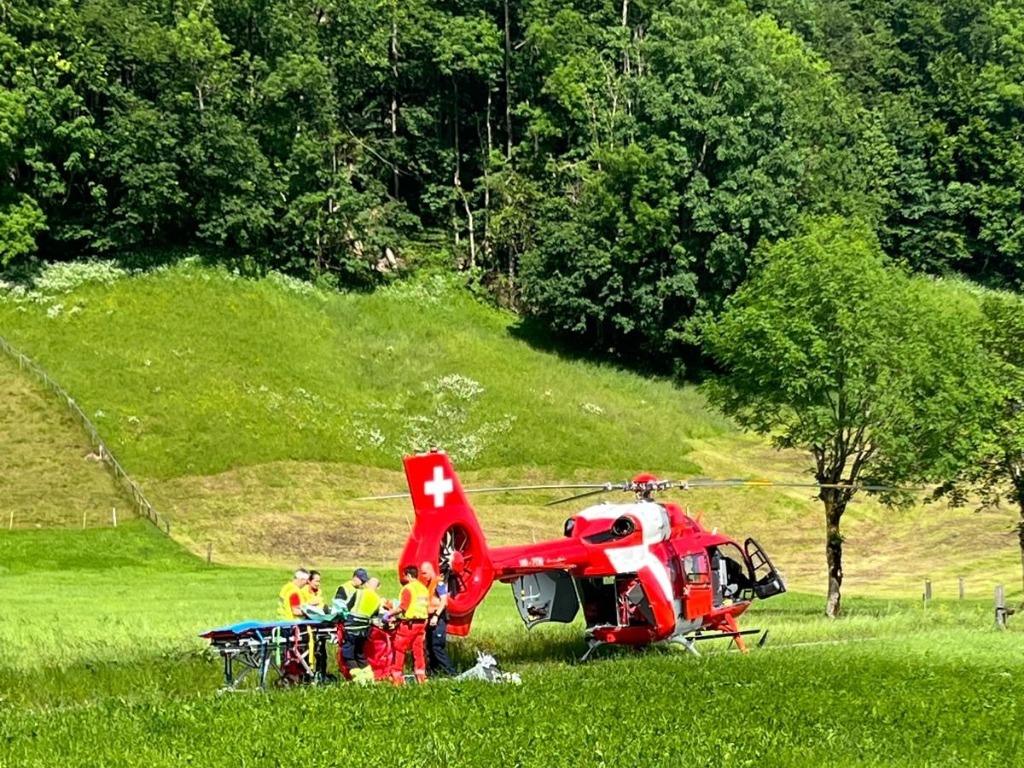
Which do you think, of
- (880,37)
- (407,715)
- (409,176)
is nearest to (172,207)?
(409,176)

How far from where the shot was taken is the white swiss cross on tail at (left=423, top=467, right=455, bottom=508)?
68.7 ft

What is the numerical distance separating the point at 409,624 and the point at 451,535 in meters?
2.43

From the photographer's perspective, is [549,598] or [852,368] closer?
[549,598]

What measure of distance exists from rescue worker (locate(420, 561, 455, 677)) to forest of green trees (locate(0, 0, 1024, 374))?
55.0 metres

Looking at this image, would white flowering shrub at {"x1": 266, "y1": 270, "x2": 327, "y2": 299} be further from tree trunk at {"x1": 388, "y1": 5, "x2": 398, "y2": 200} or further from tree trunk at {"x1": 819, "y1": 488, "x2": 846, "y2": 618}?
tree trunk at {"x1": 819, "y1": 488, "x2": 846, "y2": 618}

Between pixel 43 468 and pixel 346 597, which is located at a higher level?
pixel 43 468

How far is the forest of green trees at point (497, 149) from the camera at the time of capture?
7169 cm

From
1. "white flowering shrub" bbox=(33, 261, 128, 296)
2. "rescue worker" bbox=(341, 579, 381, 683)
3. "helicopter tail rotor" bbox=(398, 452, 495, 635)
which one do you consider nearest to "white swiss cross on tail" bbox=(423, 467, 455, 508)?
"helicopter tail rotor" bbox=(398, 452, 495, 635)

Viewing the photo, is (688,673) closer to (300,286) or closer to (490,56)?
(300,286)

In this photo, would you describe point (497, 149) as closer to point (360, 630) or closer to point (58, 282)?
point (58, 282)

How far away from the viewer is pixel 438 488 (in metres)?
21.0

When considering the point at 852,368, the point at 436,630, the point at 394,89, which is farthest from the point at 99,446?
the point at 394,89

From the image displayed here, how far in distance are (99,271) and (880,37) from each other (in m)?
82.8

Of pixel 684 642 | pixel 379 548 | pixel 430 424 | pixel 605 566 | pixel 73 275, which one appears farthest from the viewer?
pixel 73 275
